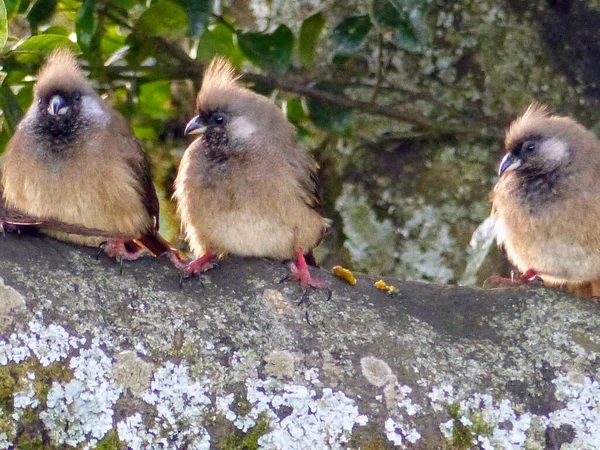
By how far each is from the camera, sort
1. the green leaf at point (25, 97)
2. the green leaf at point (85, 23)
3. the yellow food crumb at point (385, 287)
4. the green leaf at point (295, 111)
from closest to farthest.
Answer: the yellow food crumb at point (385, 287) → the green leaf at point (85, 23) → the green leaf at point (25, 97) → the green leaf at point (295, 111)

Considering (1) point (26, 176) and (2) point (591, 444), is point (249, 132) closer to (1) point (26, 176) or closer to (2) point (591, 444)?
(1) point (26, 176)

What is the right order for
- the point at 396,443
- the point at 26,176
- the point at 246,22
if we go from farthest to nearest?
1. the point at 246,22
2. the point at 26,176
3. the point at 396,443

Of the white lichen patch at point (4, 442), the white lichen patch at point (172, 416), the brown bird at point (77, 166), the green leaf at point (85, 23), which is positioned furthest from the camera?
the green leaf at point (85, 23)

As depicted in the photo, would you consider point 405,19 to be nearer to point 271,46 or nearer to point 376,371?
point 271,46

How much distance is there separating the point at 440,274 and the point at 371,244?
1.47 ft

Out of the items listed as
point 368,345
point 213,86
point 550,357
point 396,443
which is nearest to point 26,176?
point 213,86

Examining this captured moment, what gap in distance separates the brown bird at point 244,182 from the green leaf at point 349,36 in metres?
0.47

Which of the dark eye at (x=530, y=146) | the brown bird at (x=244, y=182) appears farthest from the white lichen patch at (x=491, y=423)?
the dark eye at (x=530, y=146)

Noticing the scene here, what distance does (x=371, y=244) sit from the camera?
5.17 m

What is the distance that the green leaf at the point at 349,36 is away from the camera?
14.9ft

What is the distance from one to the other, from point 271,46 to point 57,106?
1.16 metres

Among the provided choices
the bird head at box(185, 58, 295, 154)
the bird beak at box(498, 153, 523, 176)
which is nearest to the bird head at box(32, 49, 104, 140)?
the bird head at box(185, 58, 295, 154)

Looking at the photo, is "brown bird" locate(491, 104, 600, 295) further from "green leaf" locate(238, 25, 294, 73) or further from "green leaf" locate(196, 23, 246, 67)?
"green leaf" locate(196, 23, 246, 67)

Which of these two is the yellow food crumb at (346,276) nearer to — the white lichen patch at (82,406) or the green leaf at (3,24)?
the white lichen patch at (82,406)
